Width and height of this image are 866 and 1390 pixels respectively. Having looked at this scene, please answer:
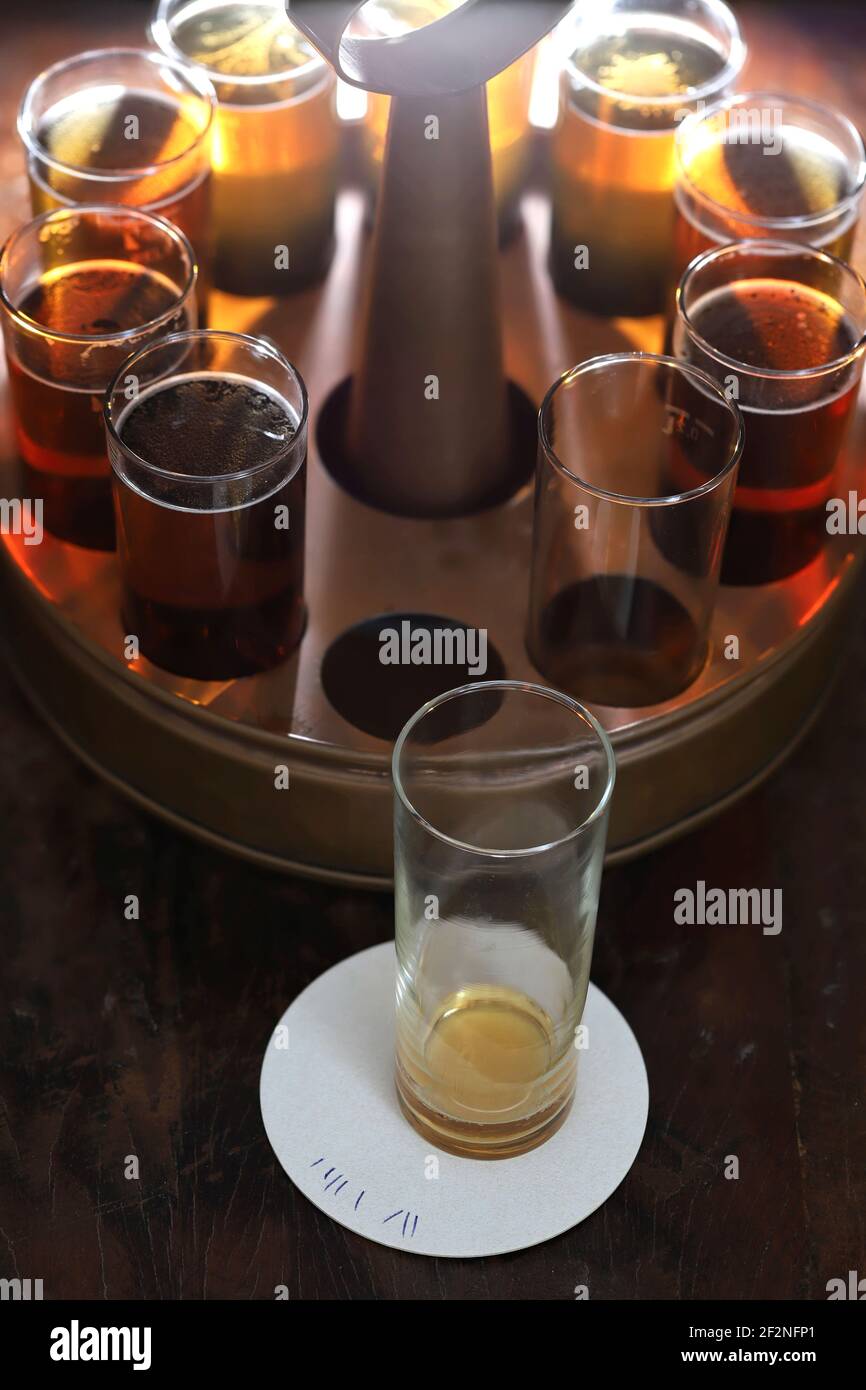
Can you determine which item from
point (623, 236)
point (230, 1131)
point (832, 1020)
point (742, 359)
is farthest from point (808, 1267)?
point (623, 236)

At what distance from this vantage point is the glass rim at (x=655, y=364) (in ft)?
2.08

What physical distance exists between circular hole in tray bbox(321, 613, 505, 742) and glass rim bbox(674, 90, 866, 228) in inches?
8.3

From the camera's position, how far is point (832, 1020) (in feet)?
2.19

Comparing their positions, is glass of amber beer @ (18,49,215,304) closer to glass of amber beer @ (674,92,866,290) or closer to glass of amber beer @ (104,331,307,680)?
glass of amber beer @ (104,331,307,680)

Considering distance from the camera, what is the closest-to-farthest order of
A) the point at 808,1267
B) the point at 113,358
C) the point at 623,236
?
the point at 808,1267
the point at 113,358
the point at 623,236

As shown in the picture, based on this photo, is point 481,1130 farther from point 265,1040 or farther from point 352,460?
point 352,460

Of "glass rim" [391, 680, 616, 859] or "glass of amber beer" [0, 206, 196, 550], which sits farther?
"glass of amber beer" [0, 206, 196, 550]

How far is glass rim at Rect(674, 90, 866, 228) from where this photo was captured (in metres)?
0.75

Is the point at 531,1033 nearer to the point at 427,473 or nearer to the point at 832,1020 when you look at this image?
the point at 832,1020

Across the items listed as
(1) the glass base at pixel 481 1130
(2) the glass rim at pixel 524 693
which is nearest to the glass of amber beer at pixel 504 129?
(2) the glass rim at pixel 524 693

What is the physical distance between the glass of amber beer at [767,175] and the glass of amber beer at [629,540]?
83mm

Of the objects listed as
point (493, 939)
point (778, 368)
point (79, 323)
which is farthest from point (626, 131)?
point (493, 939)

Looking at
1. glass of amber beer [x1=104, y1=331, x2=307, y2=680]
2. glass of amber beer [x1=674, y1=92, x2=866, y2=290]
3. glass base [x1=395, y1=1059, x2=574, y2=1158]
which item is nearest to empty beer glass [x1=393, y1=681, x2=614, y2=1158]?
glass base [x1=395, y1=1059, x2=574, y2=1158]

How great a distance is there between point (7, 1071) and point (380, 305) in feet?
1.09
